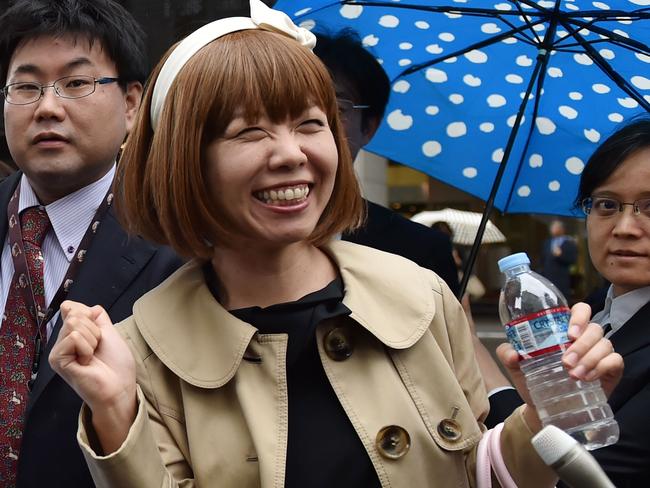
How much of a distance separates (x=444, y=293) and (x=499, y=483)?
0.49m

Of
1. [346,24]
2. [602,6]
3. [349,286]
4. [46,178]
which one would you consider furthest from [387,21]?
[349,286]

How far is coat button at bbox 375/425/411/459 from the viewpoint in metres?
2.26

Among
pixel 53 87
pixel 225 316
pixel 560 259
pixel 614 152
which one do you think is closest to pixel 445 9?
pixel 614 152

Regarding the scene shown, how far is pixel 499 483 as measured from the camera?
237 centimetres

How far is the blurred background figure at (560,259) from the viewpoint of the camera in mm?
18156

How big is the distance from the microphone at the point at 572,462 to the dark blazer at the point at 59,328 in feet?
5.03

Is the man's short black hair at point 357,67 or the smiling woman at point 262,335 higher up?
the man's short black hair at point 357,67

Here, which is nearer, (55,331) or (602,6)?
(55,331)

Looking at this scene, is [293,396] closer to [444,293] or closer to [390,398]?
[390,398]

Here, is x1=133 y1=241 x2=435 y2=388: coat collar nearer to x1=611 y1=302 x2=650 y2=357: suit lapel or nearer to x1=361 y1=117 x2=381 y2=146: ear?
x1=611 y1=302 x2=650 y2=357: suit lapel

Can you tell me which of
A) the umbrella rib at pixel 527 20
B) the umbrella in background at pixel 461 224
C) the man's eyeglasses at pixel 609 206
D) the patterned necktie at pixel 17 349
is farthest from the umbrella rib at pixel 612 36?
the umbrella in background at pixel 461 224

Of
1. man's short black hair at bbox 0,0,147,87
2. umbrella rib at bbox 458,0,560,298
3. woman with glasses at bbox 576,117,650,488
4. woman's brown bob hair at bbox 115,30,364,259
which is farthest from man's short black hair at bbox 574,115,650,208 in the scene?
man's short black hair at bbox 0,0,147,87

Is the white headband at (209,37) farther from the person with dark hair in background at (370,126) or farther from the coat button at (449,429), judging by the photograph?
the person with dark hair in background at (370,126)

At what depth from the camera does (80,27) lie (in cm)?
310
